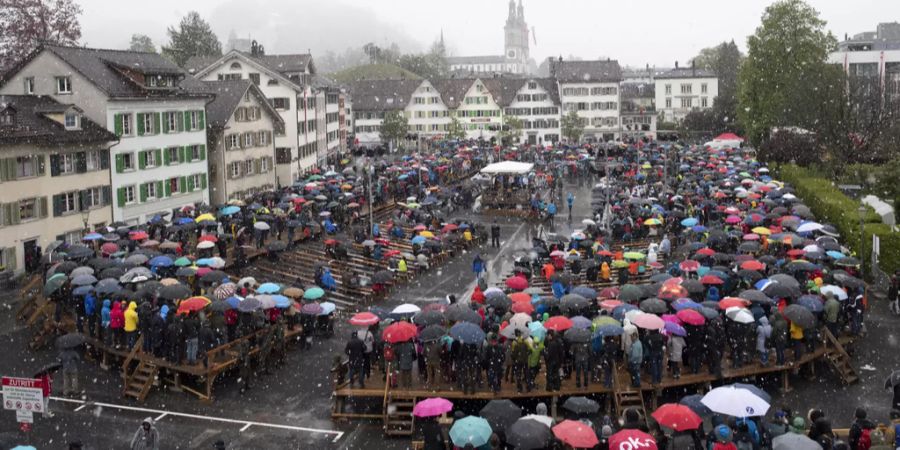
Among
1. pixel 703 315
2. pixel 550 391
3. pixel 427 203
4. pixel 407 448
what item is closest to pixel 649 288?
pixel 703 315

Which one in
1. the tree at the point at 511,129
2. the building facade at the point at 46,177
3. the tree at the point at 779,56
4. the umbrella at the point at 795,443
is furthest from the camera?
the tree at the point at 511,129

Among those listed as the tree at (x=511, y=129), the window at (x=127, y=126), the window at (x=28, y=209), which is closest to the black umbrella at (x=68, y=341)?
the window at (x=28, y=209)

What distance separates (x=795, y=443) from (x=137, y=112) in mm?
45636

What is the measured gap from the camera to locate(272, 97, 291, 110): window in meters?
77.4

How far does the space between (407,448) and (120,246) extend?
21.3 m

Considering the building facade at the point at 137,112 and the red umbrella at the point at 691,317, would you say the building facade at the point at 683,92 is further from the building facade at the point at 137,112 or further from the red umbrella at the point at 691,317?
the red umbrella at the point at 691,317

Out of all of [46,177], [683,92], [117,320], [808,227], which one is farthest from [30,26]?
[683,92]

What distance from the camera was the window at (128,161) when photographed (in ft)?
169

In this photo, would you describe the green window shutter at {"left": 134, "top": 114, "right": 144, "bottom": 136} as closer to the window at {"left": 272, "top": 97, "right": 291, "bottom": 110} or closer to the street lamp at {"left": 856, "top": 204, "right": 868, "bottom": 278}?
the window at {"left": 272, "top": 97, "right": 291, "bottom": 110}

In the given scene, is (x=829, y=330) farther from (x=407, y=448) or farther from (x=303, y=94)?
(x=303, y=94)

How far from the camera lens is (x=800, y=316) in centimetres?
2336

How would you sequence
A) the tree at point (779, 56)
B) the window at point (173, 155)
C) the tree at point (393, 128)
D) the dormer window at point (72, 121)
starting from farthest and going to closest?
the tree at point (393, 128) < the tree at point (779, 56) < the window at point (173, 155) < the dormer window at point (72, 121)

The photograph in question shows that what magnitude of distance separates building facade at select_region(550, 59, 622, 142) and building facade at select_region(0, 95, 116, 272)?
290 feet

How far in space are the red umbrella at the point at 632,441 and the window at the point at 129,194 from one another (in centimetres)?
4212
